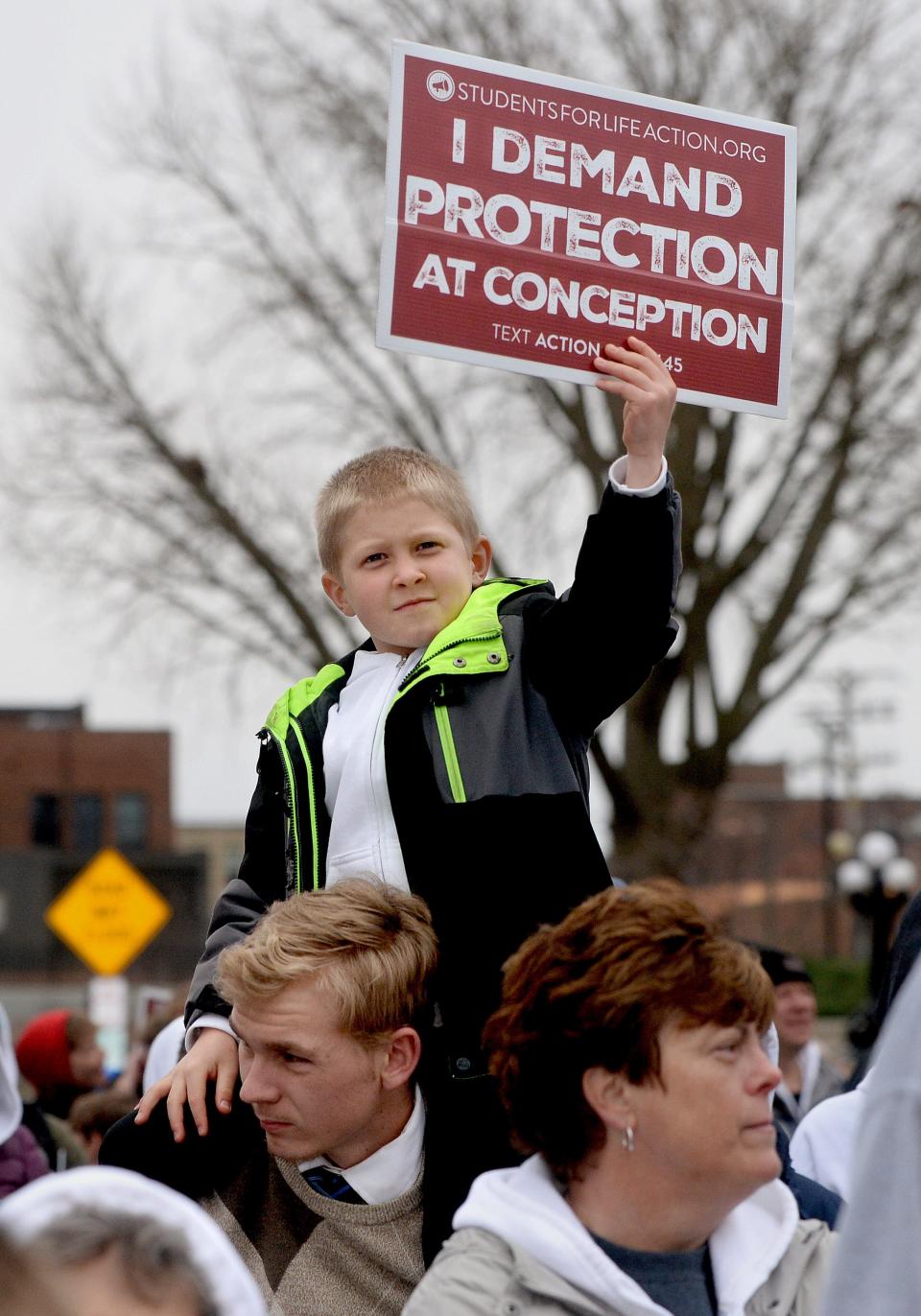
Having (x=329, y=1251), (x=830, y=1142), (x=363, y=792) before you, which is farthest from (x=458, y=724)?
(x=830, y=1142)

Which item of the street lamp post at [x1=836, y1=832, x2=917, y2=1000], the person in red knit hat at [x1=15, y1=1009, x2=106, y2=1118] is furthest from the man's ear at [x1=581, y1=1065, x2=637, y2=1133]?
the street lamp post at [x1=836, y1=832, x2=917, y2=1000]

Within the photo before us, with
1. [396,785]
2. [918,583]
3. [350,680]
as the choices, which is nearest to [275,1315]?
[396,785]

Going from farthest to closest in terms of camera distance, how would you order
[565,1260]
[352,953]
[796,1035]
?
[796,1035], [352,953], [565,1260]

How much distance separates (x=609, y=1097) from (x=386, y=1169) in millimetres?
646

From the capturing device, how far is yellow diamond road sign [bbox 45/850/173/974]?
58.1 feet

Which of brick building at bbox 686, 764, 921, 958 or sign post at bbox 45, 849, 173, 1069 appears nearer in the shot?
sign post at bbox 45, 849, 173, 1069

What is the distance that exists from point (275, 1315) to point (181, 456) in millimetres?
17691

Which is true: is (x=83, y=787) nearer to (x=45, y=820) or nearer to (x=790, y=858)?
(x=45, y=820)

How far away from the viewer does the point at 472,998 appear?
3.10 metres

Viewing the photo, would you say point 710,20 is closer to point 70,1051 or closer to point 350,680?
point 70,1051

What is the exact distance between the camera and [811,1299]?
104 inches

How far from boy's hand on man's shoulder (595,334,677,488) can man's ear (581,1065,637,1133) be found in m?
0.95

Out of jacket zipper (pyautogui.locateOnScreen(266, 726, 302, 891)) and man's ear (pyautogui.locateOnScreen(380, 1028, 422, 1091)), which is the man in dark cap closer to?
jacket zipper (pyautogui.locateOnScreen(266, 726, 302, 891))

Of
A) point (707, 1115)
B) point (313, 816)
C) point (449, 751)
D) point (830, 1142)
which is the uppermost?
point (449, 751)
